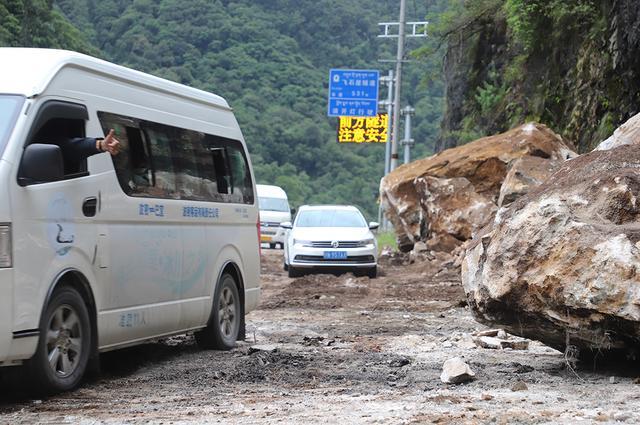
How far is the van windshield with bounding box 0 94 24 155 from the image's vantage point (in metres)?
7.29

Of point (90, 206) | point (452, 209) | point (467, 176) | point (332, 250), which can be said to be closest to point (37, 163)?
point (90, 206)

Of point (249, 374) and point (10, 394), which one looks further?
point (249, 374)

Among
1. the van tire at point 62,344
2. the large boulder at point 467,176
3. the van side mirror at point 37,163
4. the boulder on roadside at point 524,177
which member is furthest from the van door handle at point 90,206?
the large boulder at point 467,176

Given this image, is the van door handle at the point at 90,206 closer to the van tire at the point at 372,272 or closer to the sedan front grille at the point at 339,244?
the sedan front grille at the point at 339,244

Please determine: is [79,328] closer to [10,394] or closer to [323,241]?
[10,394]

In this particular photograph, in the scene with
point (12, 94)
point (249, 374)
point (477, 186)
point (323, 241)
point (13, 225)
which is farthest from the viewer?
point (477, 186)

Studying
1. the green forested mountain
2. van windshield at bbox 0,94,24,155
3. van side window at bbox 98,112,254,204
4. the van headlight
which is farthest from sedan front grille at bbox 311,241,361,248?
the green forested mountain

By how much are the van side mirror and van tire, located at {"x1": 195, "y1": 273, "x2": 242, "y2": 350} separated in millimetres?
3501

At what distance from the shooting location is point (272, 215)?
34.8 m

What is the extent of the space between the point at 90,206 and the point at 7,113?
94 centimetres

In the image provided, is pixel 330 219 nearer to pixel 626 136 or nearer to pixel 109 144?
pixel 626 136

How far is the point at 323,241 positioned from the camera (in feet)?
72.6

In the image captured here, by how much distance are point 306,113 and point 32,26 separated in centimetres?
2422

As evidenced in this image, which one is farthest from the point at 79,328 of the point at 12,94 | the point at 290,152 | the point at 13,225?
the point at 290,152
